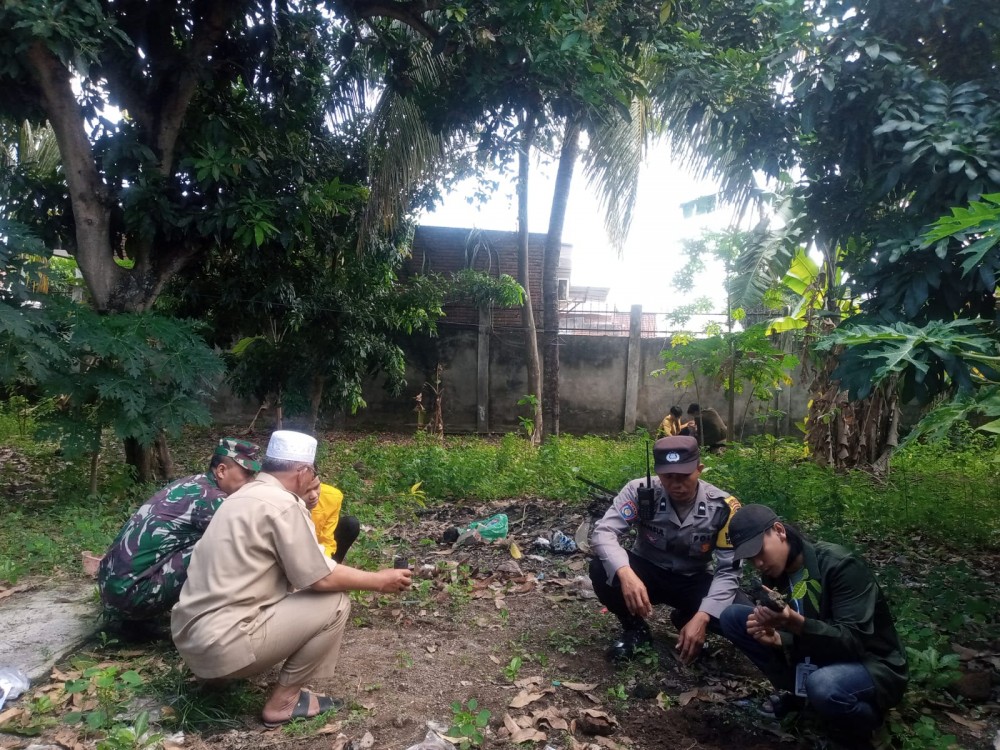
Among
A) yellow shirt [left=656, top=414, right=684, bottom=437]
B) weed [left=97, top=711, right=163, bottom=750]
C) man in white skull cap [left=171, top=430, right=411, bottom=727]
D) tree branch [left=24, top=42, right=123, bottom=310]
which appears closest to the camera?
weed [left=97, top=711, right=163, bottom=750]

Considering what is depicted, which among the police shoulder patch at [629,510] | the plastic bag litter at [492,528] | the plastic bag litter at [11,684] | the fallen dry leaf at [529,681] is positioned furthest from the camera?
the plastic bag litter at [492,528]

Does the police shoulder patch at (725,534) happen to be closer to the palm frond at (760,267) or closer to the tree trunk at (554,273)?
the palm frond at (760,267)

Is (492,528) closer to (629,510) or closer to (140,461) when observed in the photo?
(629,510)

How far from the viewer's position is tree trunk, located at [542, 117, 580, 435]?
→ 1163cm

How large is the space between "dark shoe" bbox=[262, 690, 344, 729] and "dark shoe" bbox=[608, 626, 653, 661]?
146 cm

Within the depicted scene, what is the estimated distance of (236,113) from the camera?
7738mm

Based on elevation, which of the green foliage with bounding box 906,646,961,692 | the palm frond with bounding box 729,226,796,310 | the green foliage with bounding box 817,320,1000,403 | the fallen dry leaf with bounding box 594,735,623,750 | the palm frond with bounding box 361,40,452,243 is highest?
the palm frond with bounding box 361,40,452,243

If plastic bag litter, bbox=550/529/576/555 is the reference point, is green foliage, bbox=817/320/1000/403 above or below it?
above

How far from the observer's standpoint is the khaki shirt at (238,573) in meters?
2.86

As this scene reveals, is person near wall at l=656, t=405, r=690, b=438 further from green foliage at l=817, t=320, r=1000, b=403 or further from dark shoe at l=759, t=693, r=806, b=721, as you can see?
dark shoe at l=759, t=693, r=806, b=721

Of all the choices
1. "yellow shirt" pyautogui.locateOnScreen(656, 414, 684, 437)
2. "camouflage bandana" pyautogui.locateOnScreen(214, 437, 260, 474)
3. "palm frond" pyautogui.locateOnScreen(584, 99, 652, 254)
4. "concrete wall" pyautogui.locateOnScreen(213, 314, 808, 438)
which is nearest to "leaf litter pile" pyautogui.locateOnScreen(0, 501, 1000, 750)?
"camouflage bandana" pyautogui.locateOnScreen(214, 437, 260, 474)

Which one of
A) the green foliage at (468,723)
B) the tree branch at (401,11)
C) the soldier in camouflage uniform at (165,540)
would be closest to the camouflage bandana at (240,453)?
the soldier in camouflage uniform at (165,540)

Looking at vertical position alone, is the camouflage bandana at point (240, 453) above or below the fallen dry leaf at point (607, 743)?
above

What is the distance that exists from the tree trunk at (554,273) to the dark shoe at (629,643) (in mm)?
7827
